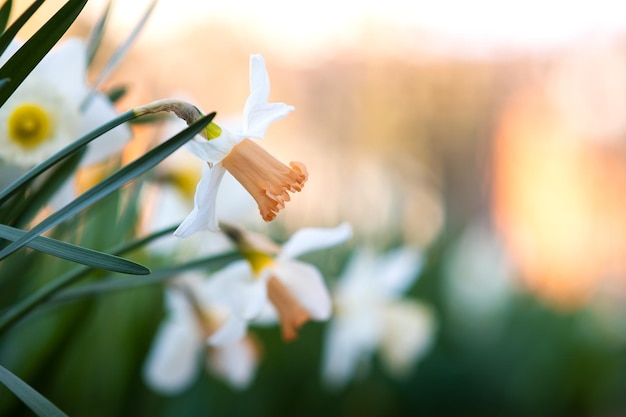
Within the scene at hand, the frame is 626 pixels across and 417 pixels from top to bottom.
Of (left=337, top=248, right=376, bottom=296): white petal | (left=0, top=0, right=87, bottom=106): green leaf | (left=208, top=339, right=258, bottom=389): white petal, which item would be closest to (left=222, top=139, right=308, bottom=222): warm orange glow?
(left=0, top=0, right=87, bottom=106): green leaf

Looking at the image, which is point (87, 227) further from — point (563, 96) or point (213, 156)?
point (563, 96)

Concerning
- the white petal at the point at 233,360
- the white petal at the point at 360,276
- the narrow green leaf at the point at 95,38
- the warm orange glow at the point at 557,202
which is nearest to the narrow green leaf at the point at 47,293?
the narrow green leaf at the point at 95,38

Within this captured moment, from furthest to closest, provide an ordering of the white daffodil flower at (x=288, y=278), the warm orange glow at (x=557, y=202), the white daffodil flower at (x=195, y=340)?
the warm orange glow at (x=557, y=202) → the white daffodil flower at (x=195, y=340) → the white daffodil flower at (x=288, y=278)

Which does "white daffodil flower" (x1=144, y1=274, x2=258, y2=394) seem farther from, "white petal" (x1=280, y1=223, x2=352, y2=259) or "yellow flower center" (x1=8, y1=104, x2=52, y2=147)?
"yellow flower center" (x1=8, y1=104, x2=52, y2=147)

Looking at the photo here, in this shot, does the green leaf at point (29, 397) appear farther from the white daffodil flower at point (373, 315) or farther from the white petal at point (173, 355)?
the white daffodil flower at point (373, 315)

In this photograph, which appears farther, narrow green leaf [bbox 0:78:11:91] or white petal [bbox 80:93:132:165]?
white petal [bbox 80:93:132:165]

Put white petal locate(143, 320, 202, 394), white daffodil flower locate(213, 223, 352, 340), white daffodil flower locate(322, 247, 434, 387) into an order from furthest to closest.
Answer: white daffodil flower locate(322, 247, 434, 387) < white petal locate(143, 320, 202, 394) < white daffodil flower locate(213, 223, 352, 340)

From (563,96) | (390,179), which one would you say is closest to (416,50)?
(563,96)
